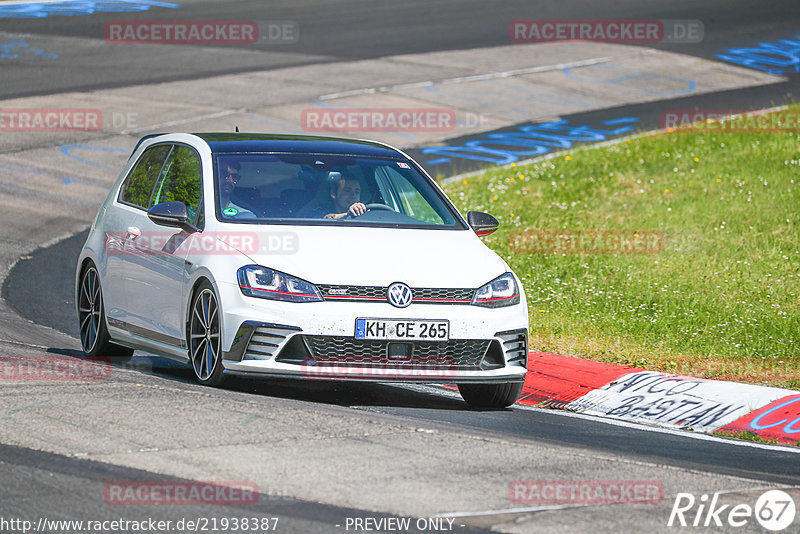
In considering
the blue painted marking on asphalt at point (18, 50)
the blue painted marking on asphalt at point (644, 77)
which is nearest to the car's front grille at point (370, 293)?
the blue painted marking on asphalt at point (644, 77)

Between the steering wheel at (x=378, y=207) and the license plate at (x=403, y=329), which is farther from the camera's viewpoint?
the steering wheel at (x=378, y=207)

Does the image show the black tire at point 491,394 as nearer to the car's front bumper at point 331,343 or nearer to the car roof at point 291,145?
the car's front bumper at point 331,343

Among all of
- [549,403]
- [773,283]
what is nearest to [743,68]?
[773,283]

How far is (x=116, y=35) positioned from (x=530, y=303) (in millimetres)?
20777

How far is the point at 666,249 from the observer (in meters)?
14.8

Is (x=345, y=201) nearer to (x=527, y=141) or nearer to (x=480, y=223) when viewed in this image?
(x=480, y=223)

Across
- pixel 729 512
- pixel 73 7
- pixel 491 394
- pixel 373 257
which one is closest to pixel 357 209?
pixel 373 257

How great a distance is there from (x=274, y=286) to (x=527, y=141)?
51.1 ft

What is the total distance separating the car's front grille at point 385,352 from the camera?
8023 mm

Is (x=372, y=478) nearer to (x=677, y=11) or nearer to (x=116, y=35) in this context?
(x=116, y=35)

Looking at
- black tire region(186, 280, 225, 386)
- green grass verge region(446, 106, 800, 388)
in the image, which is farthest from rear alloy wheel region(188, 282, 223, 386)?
green grass verge region(446, 106, 800, 388)

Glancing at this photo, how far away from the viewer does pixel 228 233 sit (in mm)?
8555

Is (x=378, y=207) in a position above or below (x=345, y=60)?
above

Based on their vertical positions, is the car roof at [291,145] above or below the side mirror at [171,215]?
above
